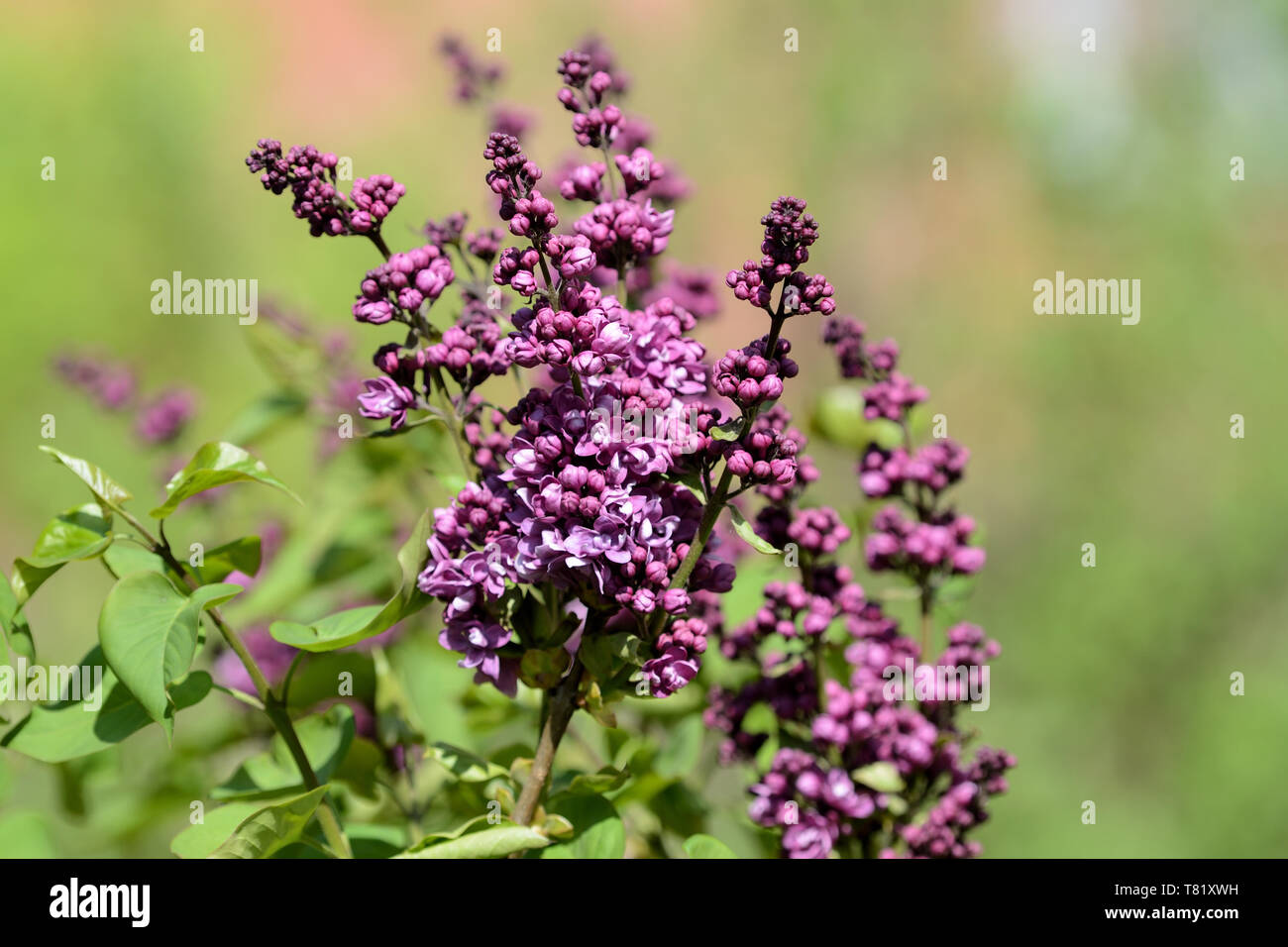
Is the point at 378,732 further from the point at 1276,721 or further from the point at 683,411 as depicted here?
the point at 1276,721

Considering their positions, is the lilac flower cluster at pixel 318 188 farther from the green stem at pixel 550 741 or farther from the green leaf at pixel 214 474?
the green stem at pixel 550 741

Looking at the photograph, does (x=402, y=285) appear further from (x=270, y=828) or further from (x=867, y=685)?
(x=867, y=685)

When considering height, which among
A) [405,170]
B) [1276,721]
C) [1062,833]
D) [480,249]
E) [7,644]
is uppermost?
[405,170]

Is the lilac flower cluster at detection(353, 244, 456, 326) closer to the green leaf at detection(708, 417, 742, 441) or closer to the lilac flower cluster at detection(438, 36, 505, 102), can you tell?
the green leaf at detection(708, 417, 742, 441)

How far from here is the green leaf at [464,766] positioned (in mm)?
841

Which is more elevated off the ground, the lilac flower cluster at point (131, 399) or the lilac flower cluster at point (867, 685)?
the lilac flower cluster at point (131, 399)

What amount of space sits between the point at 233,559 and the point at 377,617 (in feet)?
0.67

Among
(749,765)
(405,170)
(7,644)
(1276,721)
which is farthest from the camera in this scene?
(405,170)

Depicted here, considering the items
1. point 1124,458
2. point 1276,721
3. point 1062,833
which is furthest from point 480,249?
point 1124,458

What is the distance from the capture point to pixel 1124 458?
457cm

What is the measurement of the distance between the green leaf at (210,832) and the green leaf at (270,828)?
65mm

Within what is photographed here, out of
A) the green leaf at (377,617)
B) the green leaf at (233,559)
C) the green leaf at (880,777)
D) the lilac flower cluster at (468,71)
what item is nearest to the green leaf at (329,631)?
the green leaf at (377,617)

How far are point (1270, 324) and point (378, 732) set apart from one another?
15.9 feet

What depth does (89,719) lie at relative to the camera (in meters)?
0.85
